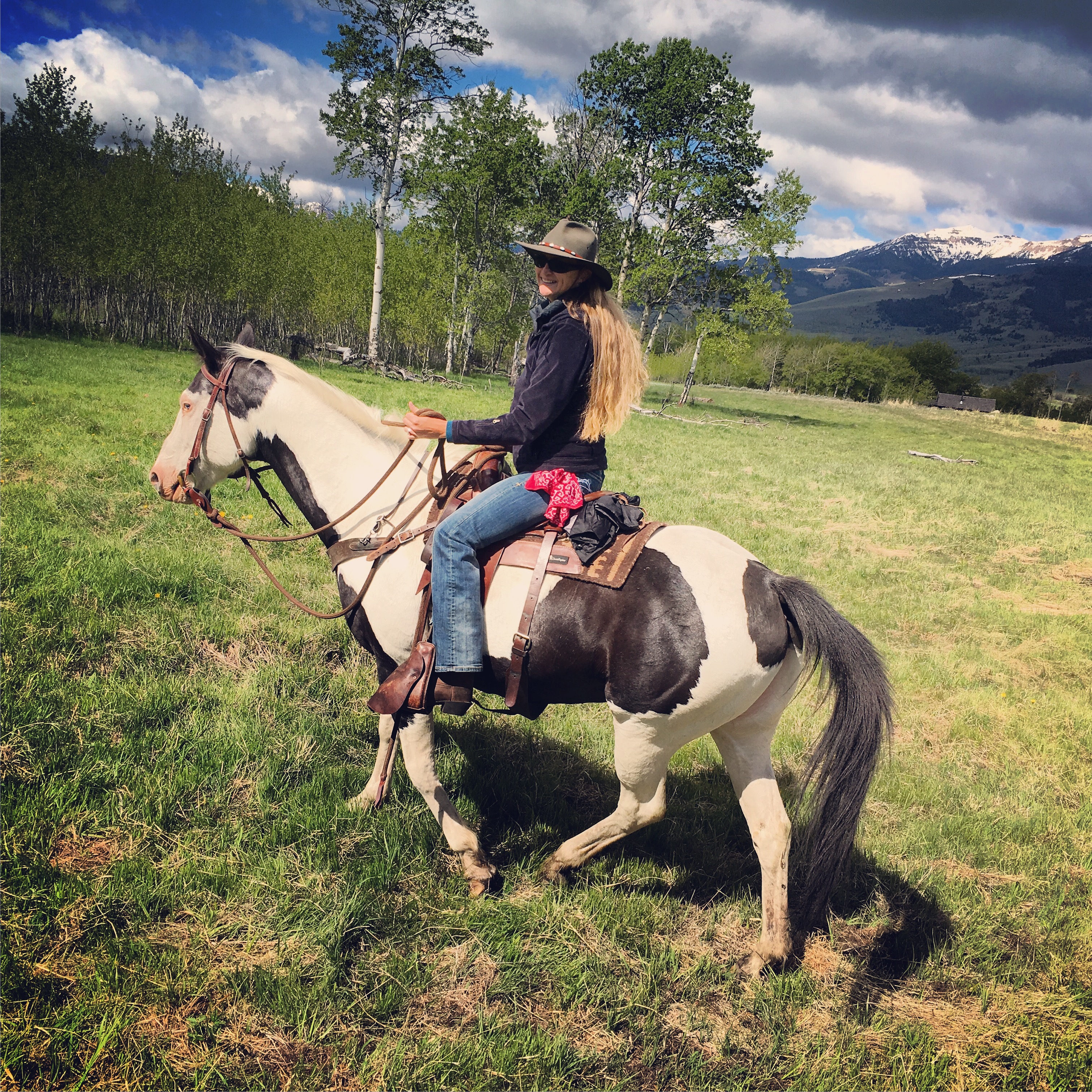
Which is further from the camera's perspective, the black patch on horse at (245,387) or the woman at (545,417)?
the black patch on horse at (245,387)

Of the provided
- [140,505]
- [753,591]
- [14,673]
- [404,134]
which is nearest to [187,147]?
[404,134]

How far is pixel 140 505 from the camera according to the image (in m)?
8.08

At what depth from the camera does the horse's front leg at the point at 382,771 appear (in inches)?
155

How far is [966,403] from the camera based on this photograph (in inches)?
3743

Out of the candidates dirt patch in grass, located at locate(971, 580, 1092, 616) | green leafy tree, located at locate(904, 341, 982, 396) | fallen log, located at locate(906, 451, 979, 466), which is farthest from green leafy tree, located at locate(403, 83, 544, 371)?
green leafy tree, located at locate(904, 341, 982, 396)

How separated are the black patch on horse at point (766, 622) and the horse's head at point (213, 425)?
3.03 metres

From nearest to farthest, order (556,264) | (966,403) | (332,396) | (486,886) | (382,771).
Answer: (556,264) → (486,886) → (332,396) → (382,771) → (966,403)

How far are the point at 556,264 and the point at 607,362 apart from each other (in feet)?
1.90

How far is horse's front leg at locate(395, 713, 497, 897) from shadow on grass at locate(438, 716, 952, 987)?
0.34 m

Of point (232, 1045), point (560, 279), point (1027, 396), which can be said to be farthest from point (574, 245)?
point (1027, 396)

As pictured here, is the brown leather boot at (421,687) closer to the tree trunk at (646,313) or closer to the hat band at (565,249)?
the hat band at (565,249)

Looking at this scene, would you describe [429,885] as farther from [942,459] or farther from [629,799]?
[942,459]

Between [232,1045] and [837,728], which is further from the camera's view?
[837,728]

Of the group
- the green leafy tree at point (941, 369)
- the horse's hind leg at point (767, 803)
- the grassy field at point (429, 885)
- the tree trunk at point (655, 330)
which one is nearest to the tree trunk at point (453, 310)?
the tree trunk at point (655, 330)
